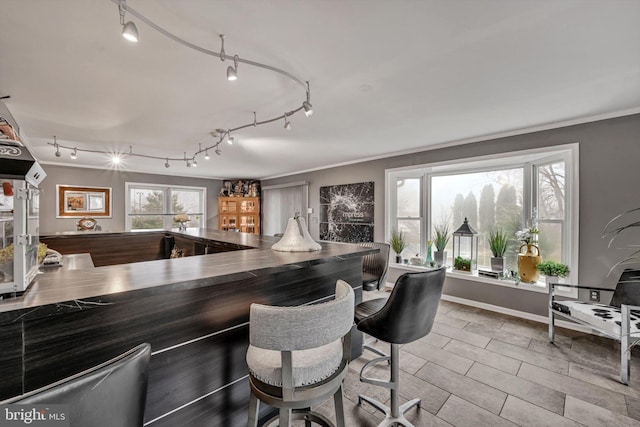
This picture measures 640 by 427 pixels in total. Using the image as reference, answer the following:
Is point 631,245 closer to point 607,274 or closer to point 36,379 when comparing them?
point 607,274

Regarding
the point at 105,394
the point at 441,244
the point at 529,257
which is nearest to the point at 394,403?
the point at 105,394

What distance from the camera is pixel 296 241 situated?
6.98ft

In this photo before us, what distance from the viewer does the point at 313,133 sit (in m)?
3.64

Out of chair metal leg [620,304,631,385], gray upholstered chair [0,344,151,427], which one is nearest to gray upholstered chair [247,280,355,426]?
gray upholstered chair [0,344,151,427]

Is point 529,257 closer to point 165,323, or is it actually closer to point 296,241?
point 296,241

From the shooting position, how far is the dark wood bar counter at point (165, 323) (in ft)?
3.12

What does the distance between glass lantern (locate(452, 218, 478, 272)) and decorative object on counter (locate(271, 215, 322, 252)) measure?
298 cm

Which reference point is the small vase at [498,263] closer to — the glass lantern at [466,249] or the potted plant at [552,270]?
the glass lantern at [466,249]

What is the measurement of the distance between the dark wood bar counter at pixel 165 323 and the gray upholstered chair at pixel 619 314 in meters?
2.36

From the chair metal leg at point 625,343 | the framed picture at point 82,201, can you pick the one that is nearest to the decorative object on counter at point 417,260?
the chair metal leg at point 625,343

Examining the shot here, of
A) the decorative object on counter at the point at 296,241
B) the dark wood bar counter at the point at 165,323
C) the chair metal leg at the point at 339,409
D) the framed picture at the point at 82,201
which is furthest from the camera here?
the framed picture at the point at 82,201

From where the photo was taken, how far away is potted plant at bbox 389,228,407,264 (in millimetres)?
4820

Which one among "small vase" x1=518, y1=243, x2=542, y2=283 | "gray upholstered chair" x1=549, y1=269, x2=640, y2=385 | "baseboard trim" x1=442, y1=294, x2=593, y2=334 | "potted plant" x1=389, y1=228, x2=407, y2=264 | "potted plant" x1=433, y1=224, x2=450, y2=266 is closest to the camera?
"gray upholstered chair" x1=549, y1=269, x2=640, y2=385

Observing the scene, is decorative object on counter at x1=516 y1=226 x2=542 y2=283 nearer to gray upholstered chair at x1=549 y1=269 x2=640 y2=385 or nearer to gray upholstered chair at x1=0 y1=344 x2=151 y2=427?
gray upholstered chair at x1=549 y1=269 x2=640 y2=385
